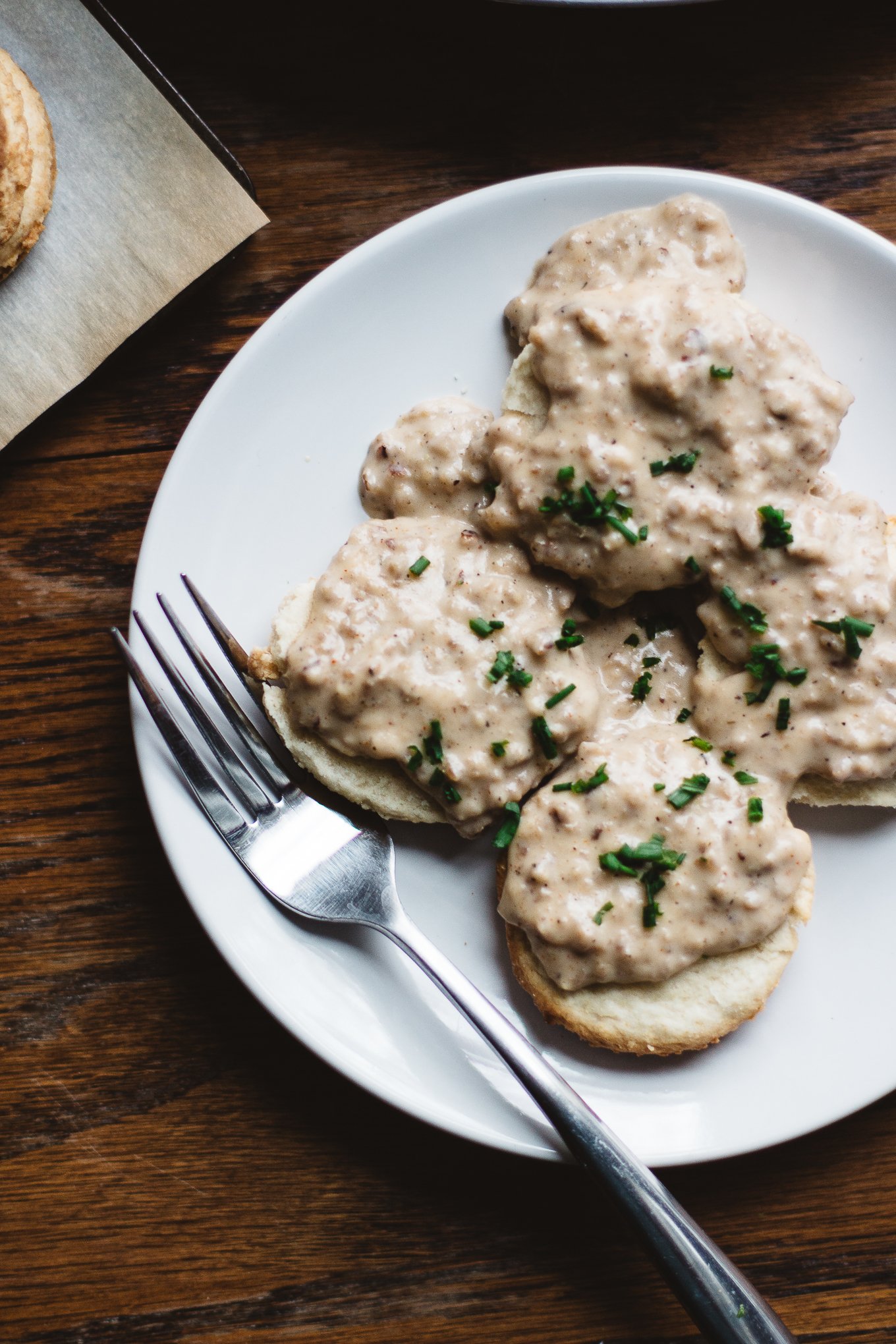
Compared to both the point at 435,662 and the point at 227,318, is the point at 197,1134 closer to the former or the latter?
the point at 435,662

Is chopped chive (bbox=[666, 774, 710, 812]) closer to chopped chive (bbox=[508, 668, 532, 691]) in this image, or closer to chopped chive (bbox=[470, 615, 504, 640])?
chopped chive (bbox=[508, 668, 532, 691])

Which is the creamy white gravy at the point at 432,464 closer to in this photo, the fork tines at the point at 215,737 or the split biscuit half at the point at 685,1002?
the fork tines at the point at 215,737

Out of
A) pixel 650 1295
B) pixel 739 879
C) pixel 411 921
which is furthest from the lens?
pixel 650 1295

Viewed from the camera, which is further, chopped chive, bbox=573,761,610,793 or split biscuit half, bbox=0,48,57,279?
split biscuit half, bbox=0,48,57,279

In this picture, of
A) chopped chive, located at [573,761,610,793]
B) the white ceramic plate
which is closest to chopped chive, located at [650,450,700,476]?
the white ceramic plate

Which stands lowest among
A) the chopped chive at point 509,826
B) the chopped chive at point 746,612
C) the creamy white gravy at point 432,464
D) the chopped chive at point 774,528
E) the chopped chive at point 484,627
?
the chopped chive at point 509,826

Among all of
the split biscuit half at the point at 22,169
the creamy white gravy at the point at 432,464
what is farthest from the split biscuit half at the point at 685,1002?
the split biscuit half at the point at 22,169

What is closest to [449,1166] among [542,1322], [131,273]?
[542,1322]

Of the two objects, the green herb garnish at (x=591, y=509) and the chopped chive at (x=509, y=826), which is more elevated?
the green herb garnish at (x=591, y=509)
